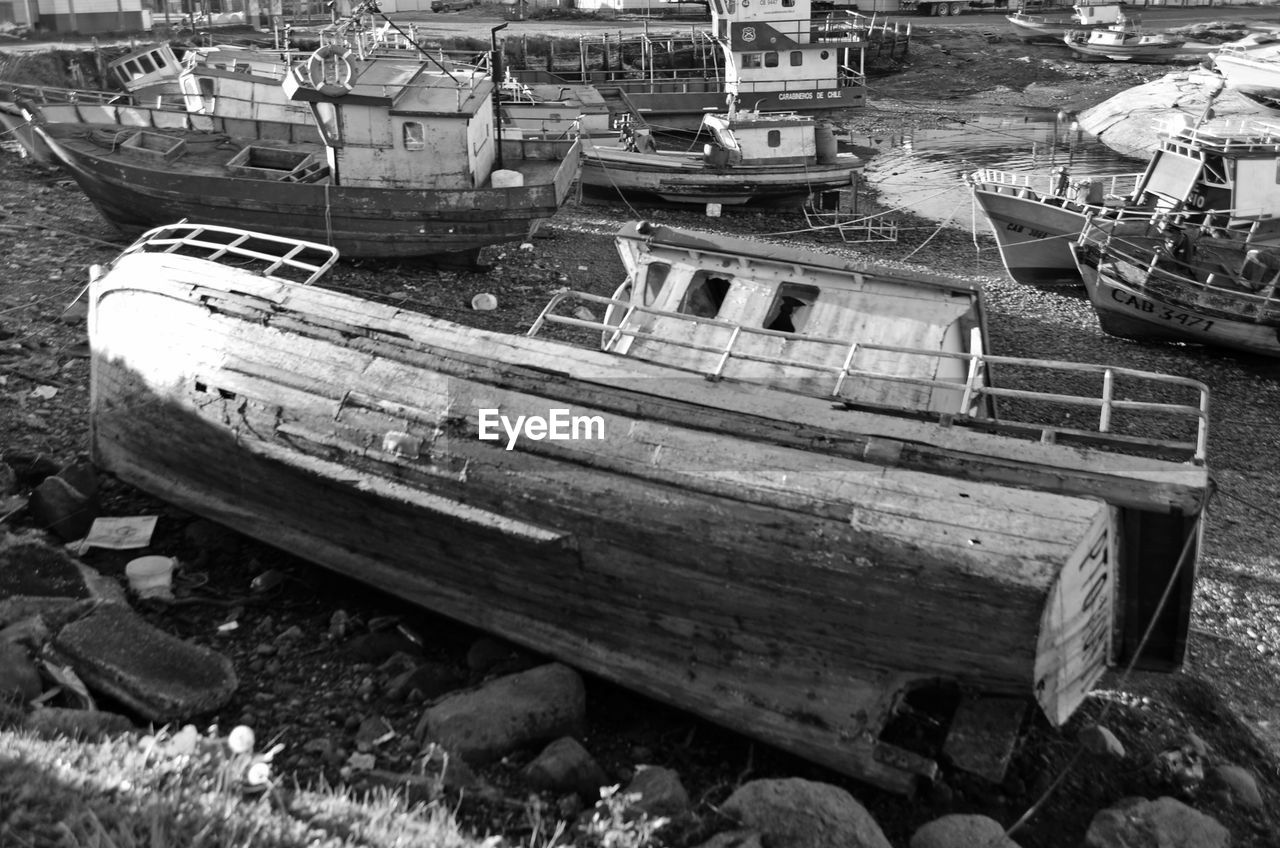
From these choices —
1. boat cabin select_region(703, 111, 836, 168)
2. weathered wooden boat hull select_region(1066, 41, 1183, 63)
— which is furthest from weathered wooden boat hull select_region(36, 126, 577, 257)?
weathered wooden boat hull select_region(1066, 41, 1183, 63)

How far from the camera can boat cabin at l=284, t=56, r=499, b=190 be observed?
50.8 feet

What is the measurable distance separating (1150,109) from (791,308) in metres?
30.3

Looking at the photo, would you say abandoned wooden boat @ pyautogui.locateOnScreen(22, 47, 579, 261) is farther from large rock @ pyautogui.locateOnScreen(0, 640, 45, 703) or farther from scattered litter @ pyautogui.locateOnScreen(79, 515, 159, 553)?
large rock @ pyautogui.locateOnScreen(0, 640, 45, 703)

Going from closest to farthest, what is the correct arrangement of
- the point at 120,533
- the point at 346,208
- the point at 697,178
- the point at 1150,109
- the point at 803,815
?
1. the point at 803,815
2. the point at 120,533
3. the point at 346,208
4. the point at 697,178
5. the point at 1150,109

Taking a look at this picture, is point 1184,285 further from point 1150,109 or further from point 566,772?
point 1150,109

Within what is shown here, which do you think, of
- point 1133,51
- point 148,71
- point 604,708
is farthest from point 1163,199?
point 1133,51

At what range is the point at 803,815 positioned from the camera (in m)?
5.73

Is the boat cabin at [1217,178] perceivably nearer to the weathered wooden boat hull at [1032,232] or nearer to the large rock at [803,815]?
the weathered wooden boat hull at [1032,232]

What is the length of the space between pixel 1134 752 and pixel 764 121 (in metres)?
17.9

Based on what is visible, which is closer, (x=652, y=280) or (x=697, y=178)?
(x=652, y=280)

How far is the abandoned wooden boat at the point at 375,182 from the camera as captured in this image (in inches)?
611

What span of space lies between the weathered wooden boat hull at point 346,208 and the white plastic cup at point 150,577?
804 centimetres

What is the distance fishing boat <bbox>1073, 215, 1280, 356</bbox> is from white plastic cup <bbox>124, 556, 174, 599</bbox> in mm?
13403

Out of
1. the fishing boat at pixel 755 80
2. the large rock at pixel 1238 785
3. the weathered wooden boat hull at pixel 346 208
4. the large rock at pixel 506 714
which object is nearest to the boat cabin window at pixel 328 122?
the weathered wooden boat hull at pixel 346 208
